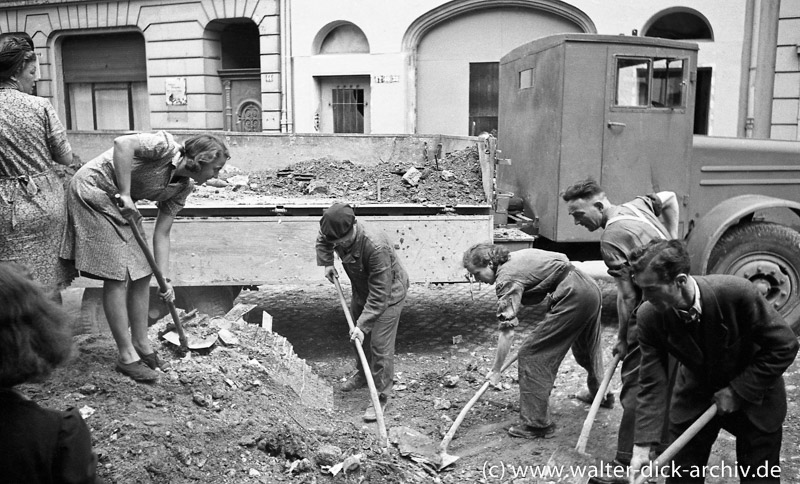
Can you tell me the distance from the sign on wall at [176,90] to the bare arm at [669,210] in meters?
12.4

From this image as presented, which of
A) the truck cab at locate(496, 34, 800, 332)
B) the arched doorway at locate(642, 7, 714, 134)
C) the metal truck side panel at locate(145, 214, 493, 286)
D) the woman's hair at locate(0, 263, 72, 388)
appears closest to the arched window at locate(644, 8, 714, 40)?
the arched doorway at locate(642, 7, 714, 134)

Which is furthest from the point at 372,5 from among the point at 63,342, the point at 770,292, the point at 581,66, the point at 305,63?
the point at 63,342

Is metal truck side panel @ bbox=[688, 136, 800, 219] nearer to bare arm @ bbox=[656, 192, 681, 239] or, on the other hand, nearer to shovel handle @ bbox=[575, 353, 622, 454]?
bare arm @ bbox=[656, 192, 681, 239]

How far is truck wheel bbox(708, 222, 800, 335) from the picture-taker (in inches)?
239

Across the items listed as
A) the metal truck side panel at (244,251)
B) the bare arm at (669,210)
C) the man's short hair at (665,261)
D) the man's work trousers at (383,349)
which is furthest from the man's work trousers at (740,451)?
the metal truck side panel at (244,251)

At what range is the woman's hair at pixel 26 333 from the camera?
1625 mm

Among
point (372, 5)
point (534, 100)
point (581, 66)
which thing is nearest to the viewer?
point (581, 66)

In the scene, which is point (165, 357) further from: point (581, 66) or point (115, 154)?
point (581, 66)

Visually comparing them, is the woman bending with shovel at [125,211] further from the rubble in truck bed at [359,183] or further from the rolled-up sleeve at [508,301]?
the rubble in truck bed at [359,183]

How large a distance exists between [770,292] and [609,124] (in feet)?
6.54

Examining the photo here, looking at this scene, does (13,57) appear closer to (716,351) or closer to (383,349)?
(383,349)

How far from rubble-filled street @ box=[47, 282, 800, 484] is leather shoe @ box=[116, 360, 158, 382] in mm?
46

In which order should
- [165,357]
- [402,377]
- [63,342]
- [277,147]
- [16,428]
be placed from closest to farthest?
[16,428] → [63,342] → [165,357] → [402,377] → [277,147]

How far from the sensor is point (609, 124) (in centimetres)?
603
